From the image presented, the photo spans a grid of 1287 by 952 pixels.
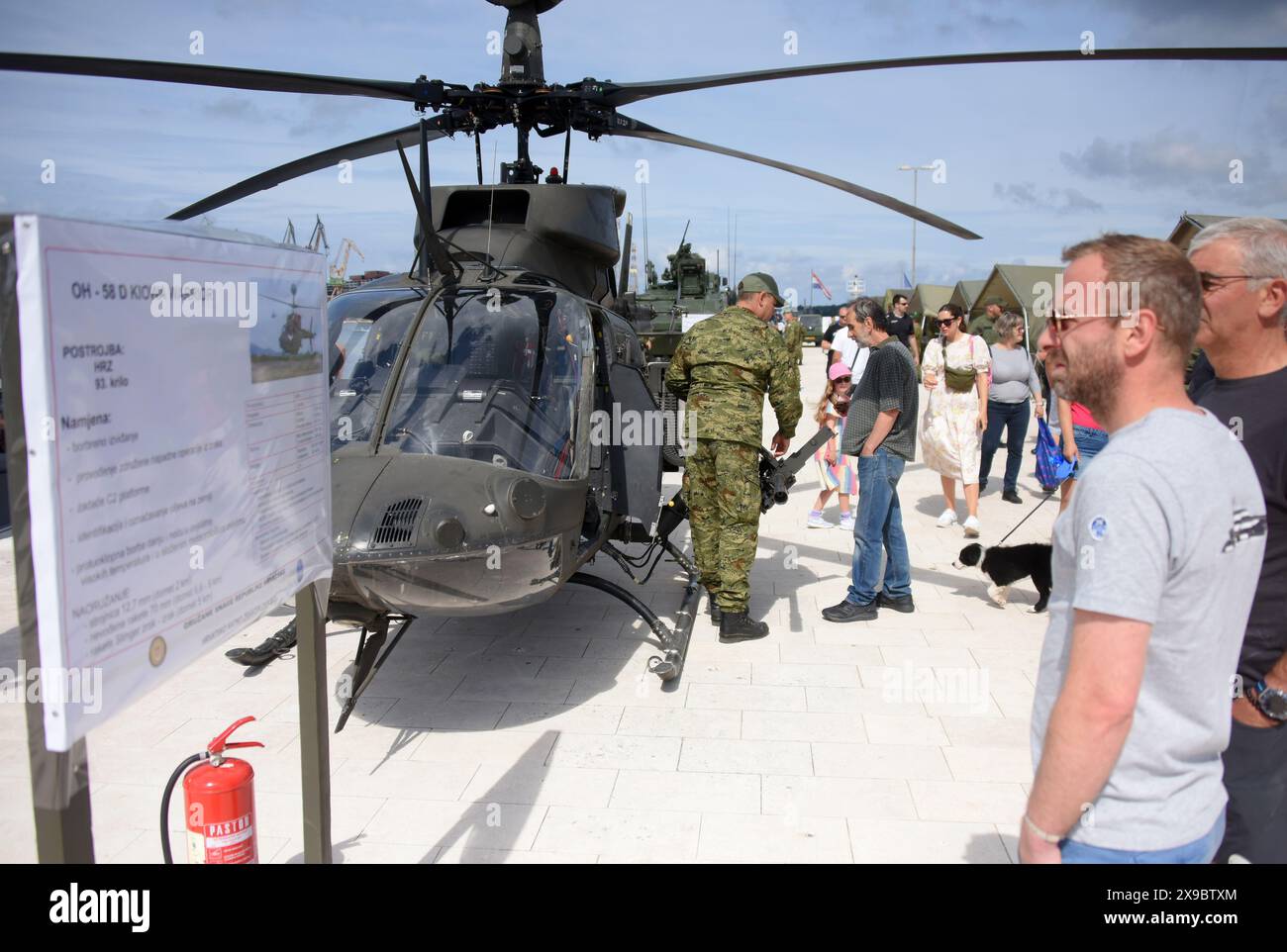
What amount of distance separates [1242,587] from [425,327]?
12.1 feet

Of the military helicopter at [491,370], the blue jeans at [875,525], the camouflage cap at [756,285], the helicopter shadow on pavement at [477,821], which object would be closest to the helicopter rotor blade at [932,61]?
the military helicopter at [491,370]

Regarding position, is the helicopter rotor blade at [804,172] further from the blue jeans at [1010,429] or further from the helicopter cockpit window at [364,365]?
the blue jeans at [1010,429]

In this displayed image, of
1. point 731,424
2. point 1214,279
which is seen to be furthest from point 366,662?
point 1214,279

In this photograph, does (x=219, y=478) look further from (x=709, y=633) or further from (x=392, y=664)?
(x=709, y=633)

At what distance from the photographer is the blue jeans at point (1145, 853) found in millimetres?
1535

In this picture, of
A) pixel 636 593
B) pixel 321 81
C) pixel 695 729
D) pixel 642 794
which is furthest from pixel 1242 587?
pixel 636 593

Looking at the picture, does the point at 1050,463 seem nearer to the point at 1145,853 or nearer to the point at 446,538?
the point at 446,538

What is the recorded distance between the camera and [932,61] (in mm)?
3967

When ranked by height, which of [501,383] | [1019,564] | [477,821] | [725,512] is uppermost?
[501,383]

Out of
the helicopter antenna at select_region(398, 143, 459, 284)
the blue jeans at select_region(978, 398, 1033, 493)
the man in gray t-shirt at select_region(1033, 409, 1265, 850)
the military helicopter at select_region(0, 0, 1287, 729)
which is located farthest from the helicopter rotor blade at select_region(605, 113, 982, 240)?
the blue jeans at select_region(978, 398, 1033, 493)

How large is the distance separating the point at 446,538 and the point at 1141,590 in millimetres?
2610

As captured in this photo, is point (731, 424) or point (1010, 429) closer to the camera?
point (731, 424)

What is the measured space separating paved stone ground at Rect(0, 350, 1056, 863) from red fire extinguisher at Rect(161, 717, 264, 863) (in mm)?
903

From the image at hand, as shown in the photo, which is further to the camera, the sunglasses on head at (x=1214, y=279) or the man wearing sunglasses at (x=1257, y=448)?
the sunglasses on head at (x=1214, y=279)
